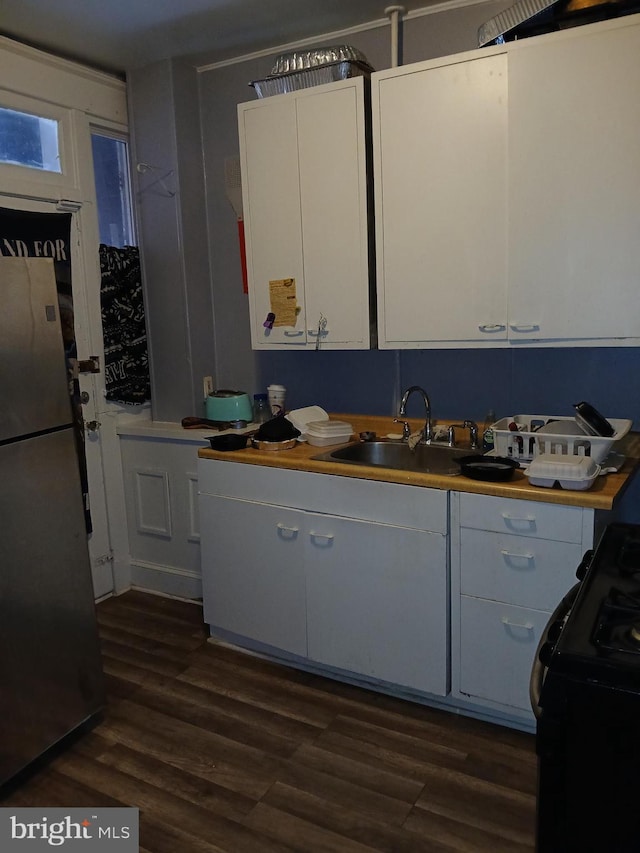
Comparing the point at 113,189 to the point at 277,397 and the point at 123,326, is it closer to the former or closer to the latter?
the point at 123,326

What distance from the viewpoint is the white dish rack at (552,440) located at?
7.05 ft

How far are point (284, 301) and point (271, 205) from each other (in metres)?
0.40

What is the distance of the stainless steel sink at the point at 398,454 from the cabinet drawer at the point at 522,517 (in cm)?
39

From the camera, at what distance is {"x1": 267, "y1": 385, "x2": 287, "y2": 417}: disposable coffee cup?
3.20 meters

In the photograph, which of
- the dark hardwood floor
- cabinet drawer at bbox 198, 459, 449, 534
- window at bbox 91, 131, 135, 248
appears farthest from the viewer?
window at bbox 91, 131, 135, 248

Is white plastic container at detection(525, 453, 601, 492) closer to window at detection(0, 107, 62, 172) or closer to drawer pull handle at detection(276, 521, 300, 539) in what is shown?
drawer pull handle at detection(276, 521, 300, 539)

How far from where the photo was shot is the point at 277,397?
10.5ft

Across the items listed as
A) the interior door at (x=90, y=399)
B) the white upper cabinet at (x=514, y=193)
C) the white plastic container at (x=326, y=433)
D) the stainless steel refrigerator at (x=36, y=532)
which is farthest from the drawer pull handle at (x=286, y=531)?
the interior door at (x=90, y=399)

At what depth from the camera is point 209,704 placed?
2535 mm

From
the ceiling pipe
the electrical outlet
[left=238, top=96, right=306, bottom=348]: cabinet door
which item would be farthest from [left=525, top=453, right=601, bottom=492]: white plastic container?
the electrical outlet

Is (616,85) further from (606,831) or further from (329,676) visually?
(329,676)

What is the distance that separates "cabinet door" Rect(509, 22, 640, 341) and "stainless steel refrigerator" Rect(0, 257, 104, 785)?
160cm

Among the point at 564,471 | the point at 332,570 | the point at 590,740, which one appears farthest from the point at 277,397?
the point at 590,740

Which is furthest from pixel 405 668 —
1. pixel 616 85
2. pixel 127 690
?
pixel 616 85
